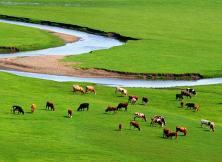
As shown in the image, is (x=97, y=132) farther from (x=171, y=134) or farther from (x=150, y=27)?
(x=150, y=27)

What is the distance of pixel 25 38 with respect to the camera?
3014 inches

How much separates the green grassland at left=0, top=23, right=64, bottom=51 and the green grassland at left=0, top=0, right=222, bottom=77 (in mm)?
8572

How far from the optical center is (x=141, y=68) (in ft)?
193

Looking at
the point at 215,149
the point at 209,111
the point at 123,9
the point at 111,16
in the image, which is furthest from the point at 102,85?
the point at 123,9

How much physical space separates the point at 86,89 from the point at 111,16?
54.3 m

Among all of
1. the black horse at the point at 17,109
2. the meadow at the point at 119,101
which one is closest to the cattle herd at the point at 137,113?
the black horse at the point at 17,109

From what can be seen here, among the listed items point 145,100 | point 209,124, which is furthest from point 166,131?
point 145,100

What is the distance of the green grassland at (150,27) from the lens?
61.6 metres

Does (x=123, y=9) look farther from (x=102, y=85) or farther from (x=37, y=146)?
(x=37, y=146)

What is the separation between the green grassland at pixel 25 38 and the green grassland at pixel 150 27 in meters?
8.57

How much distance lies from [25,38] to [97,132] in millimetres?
44458

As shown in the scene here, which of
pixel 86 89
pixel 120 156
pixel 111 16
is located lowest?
pixel 120 156

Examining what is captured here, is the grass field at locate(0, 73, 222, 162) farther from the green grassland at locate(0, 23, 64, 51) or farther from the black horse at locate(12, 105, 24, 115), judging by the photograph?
the green grassland at locate(0, 23, 64, 51)

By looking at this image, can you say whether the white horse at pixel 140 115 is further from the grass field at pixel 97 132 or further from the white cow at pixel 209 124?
the white cow at pixel 209 124
